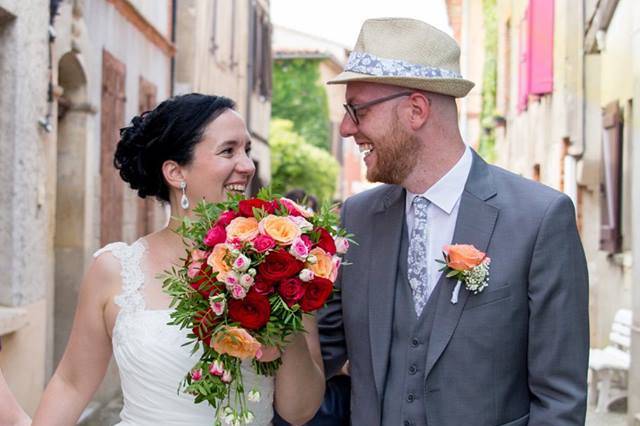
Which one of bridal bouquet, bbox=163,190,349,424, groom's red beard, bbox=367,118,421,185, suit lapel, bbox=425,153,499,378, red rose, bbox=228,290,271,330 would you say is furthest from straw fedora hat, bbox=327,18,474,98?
red rose, bbox=228,290,271,330

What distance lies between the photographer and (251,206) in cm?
322

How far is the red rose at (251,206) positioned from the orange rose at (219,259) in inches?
6.4

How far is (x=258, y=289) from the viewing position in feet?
10.1

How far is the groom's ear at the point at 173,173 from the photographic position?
3.86 meters

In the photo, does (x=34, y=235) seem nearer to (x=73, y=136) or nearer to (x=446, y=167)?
(x=73, y=136)

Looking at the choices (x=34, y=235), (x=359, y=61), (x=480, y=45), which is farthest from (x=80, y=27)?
(x=480, y=45)

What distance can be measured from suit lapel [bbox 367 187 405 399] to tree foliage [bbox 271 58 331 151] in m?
34.0

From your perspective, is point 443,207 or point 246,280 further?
point 443,207

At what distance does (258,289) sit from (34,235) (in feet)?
18.0

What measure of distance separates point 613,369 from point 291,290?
750cm

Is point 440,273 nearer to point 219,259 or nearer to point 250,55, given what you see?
point 219,259

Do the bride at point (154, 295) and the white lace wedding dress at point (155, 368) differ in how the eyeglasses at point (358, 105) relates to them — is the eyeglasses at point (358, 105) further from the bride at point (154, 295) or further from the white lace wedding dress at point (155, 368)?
the white lace wedding dress at point (155, 368)

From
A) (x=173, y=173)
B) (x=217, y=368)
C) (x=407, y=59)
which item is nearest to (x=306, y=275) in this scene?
(x=217, y=368)

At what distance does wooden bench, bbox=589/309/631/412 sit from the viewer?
9898 millimetres
